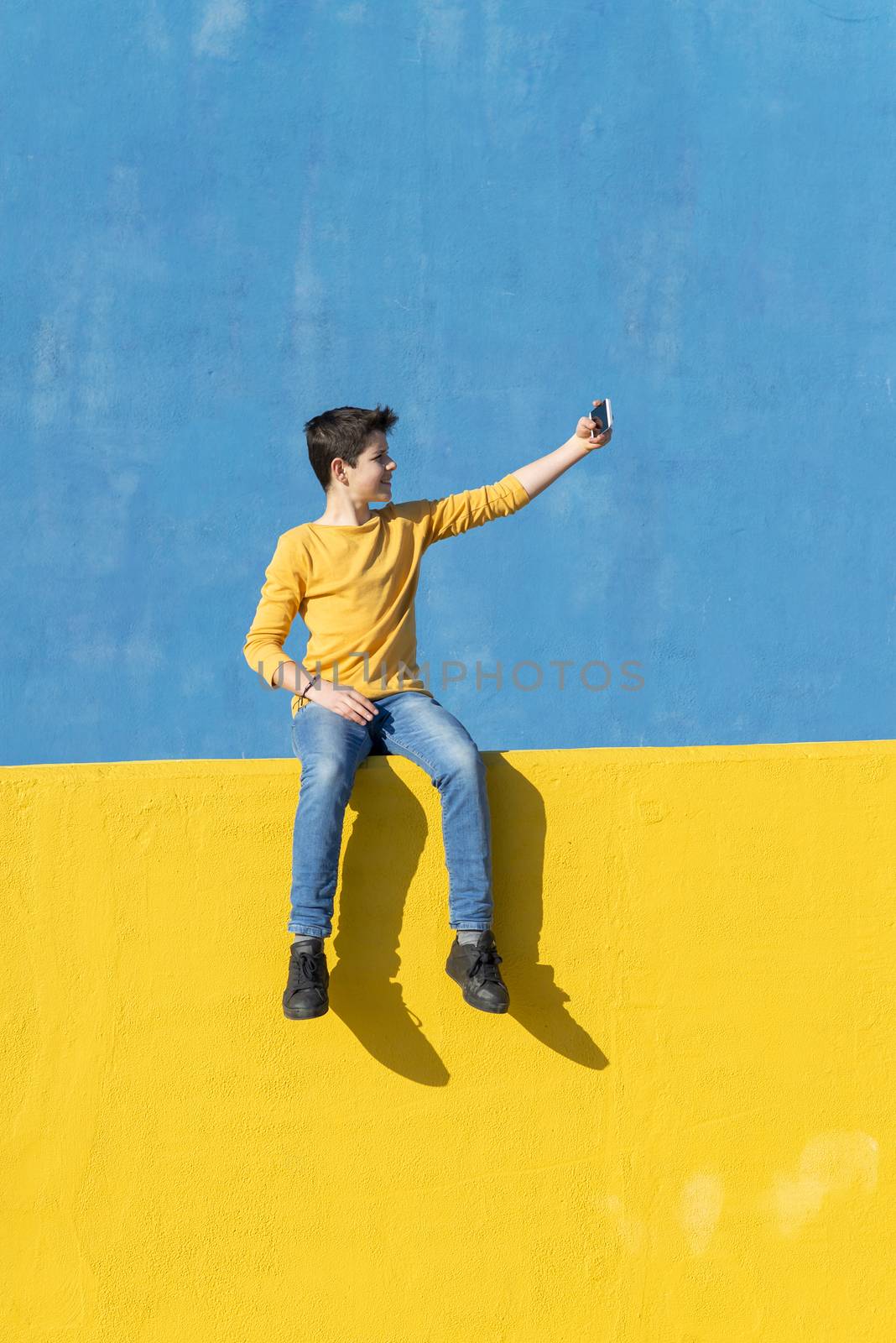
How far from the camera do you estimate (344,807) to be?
2.81 meters

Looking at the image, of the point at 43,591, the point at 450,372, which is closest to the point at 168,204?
the point at 450,372

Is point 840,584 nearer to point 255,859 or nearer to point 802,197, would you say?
point 802,197

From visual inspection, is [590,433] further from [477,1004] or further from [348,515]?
[477,1004]

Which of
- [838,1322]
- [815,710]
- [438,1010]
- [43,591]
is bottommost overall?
[838,1322]

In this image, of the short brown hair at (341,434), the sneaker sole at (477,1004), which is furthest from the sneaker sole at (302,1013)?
the short brown hair at (341,434)

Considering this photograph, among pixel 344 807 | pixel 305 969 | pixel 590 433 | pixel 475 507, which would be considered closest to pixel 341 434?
pixel 475 507

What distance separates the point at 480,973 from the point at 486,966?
0.02 meters

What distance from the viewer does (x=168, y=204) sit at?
5.16m

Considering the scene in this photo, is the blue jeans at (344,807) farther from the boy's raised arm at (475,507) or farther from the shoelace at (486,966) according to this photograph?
the boy's raised arm at (475,507)

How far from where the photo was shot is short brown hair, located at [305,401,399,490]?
3.26 meters

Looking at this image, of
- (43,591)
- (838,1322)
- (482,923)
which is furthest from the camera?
(43,591)

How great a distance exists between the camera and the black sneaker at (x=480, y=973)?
8.79 feet

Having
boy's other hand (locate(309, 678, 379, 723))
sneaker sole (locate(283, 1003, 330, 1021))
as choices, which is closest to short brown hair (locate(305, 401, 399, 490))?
boy's other hand (locate(309, 678, 379, 723))

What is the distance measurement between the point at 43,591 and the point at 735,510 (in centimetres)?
279
